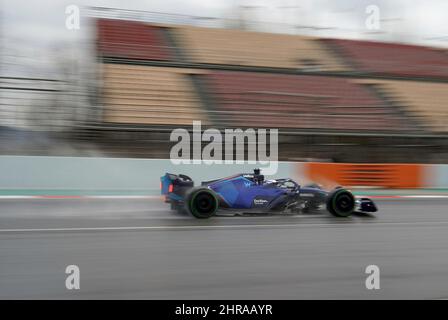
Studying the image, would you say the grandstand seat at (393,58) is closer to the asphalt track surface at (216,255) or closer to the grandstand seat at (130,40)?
the grandstand seat at (130,40)

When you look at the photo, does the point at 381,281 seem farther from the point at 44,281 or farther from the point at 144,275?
the point at 44,281

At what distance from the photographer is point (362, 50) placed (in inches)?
1030

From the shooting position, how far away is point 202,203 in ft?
27.5

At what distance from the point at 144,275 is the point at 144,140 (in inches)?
445

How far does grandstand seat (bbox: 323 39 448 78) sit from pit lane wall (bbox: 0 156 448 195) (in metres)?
10.6

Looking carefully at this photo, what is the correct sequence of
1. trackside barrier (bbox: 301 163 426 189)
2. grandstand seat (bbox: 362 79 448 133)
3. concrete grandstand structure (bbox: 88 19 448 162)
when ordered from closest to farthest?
trackside barrier (bbox: 301 163 426 189) → concrete grandstand structure (bbox: 88 19 448 162) → grandstand seat (bbox: 362 79 448 133)

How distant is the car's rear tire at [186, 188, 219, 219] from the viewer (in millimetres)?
8281

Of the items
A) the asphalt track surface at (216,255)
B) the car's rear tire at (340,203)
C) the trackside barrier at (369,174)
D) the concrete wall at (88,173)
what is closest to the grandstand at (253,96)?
the concrete wall at (88,173)

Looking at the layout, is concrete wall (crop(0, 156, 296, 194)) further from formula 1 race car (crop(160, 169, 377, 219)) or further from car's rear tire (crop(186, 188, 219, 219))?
car's rear tire (crop(186, 188, 219, 219))

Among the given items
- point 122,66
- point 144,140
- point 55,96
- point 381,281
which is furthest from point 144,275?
point 122,66

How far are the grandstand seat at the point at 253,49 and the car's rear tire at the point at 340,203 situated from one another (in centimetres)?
1395

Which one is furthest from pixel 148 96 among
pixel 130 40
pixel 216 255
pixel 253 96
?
pixel 216 255

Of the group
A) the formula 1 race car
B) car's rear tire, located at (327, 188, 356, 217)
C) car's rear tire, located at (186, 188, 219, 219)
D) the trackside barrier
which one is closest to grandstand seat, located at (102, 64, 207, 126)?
the trackside barrier

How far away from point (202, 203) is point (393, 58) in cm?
2032
